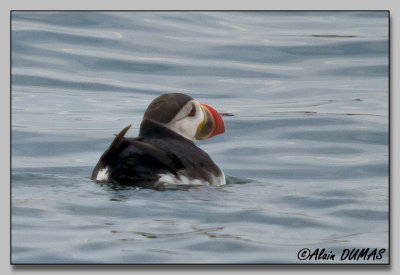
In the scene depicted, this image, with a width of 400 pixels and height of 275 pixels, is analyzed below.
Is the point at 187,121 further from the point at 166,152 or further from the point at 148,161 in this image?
the point at 148,161

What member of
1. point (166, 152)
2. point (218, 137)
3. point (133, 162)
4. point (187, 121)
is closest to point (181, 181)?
point (166, 152)

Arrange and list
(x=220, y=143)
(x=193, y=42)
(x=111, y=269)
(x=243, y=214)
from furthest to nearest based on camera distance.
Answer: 1. (x=193, y=42)
2. (x=220, y=143)
3. (x=243, y=214)
4. (x=111, y=269)

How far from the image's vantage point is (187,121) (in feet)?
37.2

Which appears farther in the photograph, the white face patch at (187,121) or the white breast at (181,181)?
the white face patch at (187,121)

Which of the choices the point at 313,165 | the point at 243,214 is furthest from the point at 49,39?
the point at 243,214

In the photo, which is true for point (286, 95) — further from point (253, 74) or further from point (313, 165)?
point (313, 165)

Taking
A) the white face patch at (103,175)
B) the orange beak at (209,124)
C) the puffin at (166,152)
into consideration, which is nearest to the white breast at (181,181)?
the puffin at (166,152)

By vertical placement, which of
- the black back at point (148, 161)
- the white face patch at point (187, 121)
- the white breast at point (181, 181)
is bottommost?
the white breast at point (181, 181)

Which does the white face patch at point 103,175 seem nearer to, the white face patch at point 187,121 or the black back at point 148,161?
the black back at point 148,161

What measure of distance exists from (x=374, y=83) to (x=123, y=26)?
2.10m

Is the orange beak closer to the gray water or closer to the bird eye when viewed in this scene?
the bird eye

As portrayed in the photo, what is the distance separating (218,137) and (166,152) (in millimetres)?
2610

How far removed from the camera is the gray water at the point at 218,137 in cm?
964

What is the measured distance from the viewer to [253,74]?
551 inches
